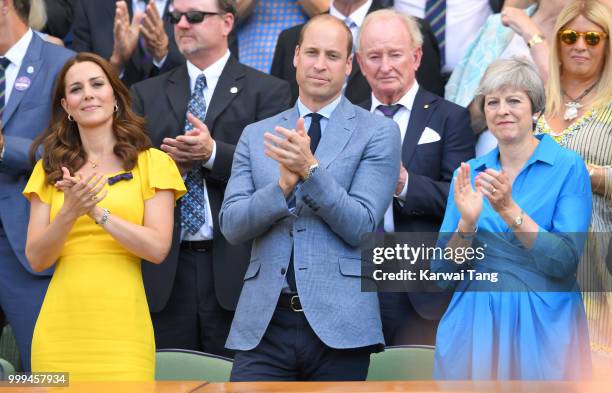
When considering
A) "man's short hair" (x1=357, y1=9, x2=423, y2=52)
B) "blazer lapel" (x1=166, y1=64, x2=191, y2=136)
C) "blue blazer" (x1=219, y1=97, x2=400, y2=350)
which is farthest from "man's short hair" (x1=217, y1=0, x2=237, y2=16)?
"blue blazer" (x1=219, y1=97, x2=400, y2=350)

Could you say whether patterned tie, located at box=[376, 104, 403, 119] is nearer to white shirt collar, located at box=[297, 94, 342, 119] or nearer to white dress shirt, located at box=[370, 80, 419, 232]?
white dress shirt, located at box=[370, 80, 419, 232]

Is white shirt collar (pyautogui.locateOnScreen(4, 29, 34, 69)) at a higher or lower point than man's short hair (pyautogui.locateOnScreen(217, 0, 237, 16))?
Answer: lower

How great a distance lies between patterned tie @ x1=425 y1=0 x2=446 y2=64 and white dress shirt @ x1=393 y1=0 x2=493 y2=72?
0.02m

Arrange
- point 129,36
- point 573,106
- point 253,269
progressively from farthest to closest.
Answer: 1. point 129,36
2. point 573,106
3. point 253,269

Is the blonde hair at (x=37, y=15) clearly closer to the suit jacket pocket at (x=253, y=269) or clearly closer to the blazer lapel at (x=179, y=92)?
the blazer lapel at (x=179, y=92)

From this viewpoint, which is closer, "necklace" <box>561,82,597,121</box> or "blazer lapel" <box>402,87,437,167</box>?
"necklace" <box>561,82,597,121</box>

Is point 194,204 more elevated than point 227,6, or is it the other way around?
point 227,6

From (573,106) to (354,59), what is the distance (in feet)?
4.80

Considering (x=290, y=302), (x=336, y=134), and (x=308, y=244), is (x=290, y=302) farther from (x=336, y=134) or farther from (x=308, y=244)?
(x=336, y=134)

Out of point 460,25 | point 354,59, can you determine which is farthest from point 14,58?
point 460,25

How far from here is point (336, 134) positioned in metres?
4.70

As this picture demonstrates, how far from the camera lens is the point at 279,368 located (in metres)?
4.44

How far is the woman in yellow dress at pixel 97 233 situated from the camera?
4691mm

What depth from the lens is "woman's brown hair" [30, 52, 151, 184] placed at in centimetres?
500
